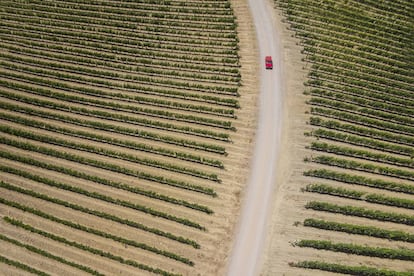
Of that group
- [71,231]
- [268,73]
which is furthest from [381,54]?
[71,231]

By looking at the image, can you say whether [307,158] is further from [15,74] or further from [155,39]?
[15,74]

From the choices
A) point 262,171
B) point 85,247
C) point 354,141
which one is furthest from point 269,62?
point 85,247

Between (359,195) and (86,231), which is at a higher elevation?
(359,195)

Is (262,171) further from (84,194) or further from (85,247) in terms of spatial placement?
(85,247)

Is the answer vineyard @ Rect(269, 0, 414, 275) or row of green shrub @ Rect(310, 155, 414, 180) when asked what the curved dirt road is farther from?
row of green shrub @ Rect(310, 155, 414, 180)

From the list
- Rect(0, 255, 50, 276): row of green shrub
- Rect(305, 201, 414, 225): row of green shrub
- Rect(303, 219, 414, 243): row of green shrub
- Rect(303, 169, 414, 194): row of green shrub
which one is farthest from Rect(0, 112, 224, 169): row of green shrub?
Rect(0, 255, 50, 276): row of green shrub

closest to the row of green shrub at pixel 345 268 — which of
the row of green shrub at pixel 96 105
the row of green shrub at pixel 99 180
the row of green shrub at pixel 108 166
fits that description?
the row of green shrub at pixel 99 180
